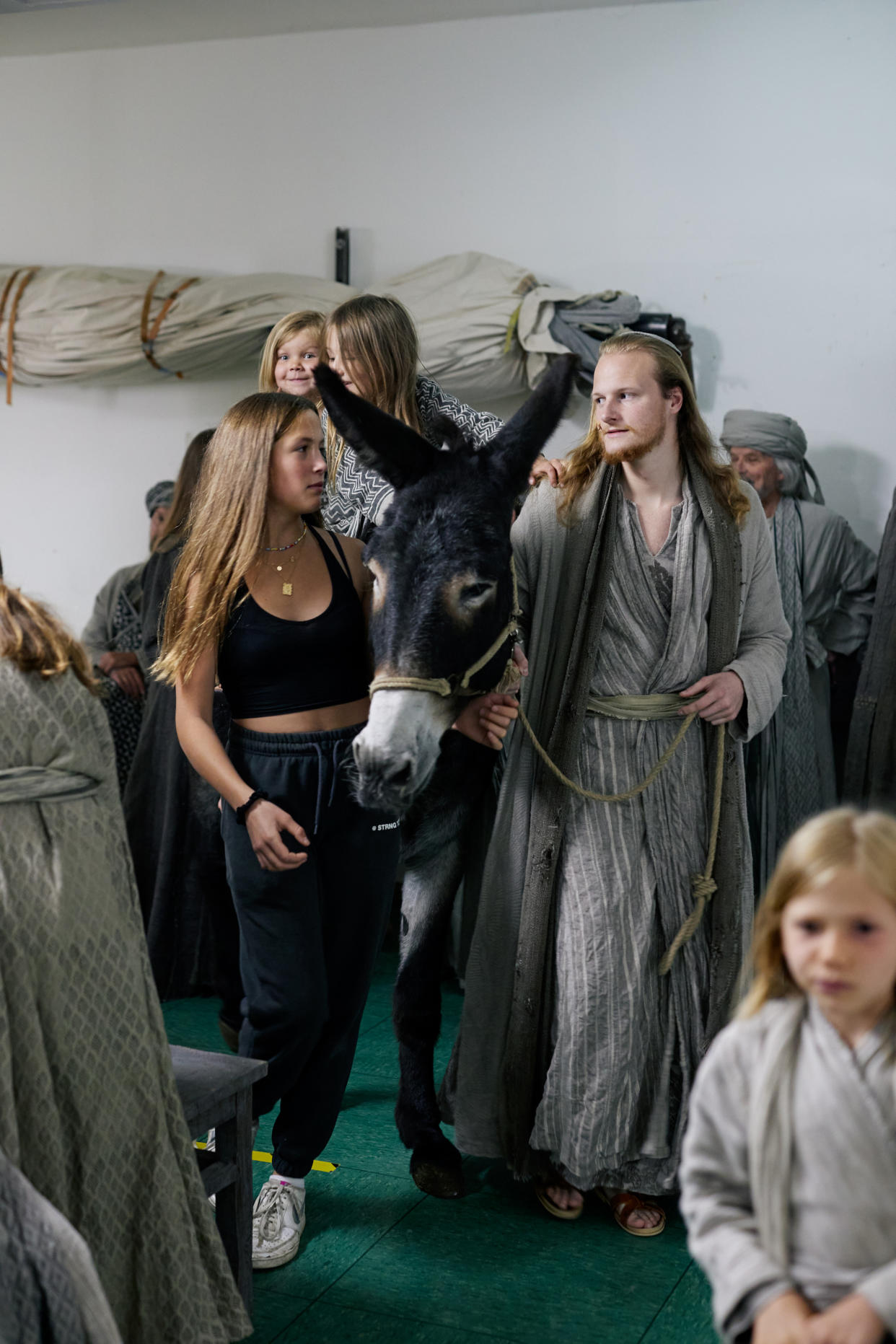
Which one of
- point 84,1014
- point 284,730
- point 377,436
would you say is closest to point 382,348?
point 377,436

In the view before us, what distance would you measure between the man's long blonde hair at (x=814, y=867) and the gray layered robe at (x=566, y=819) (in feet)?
4.22

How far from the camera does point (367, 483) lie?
3.00m

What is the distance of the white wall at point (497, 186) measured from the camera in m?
5.00

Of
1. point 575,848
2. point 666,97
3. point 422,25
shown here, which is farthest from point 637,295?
point 575,848

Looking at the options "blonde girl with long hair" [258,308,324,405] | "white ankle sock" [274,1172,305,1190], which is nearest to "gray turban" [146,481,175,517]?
"blonde girl with long hair" [258,308,324,405]

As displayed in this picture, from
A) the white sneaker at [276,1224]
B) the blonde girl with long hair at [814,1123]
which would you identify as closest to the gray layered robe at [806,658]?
the white sneaker at [276,1224]

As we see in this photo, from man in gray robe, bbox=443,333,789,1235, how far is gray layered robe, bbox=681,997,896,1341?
1.30 metres

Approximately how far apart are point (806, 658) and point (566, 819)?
2.09m

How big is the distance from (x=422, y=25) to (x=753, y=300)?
191 centimetres

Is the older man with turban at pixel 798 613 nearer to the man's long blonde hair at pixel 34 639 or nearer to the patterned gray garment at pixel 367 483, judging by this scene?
the patterned gray garment at pixel 367 483

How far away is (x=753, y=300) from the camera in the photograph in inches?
201

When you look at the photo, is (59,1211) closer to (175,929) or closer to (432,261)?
(175,929)

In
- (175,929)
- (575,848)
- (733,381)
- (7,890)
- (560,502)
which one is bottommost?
(175,929)

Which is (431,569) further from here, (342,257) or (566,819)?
(342,257)
